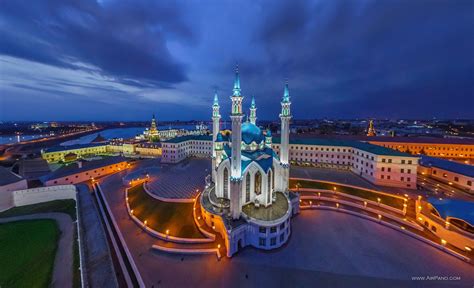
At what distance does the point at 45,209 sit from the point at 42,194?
13.1ft

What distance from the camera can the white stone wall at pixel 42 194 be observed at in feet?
91.2

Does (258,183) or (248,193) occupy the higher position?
(258,183)

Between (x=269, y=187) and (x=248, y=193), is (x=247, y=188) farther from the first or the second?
(x=269, y=187)

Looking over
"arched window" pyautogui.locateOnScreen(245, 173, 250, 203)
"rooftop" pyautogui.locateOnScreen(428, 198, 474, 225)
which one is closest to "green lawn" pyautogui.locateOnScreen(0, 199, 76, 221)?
"arched window" pyautogui.locateOnScreen(245, 173, 250, 203)

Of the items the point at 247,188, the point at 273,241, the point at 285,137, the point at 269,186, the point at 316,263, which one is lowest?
the point at 316,263

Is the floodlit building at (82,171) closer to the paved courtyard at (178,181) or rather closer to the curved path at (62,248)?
the curved path at (62,248)

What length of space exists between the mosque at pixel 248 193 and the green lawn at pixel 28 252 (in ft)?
51.7

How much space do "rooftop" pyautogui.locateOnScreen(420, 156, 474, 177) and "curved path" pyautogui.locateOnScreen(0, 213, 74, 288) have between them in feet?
182

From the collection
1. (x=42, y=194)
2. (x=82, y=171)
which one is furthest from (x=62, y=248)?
(x=82, y=171)

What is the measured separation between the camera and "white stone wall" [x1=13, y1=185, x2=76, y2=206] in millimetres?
27812

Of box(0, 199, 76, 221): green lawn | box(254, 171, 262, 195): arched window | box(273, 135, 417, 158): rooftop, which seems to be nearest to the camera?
box(254, 171, 262, 195): arched window

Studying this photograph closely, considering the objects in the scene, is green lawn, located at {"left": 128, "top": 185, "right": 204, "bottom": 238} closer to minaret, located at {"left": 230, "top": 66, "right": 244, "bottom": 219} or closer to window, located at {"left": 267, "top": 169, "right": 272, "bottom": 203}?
minaret, located at {"left": 230, "top": 66, "right": 244, "bottom": 219}

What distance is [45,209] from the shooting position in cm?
2652

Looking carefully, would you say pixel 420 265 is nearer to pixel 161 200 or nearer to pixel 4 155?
pixel 161 200
